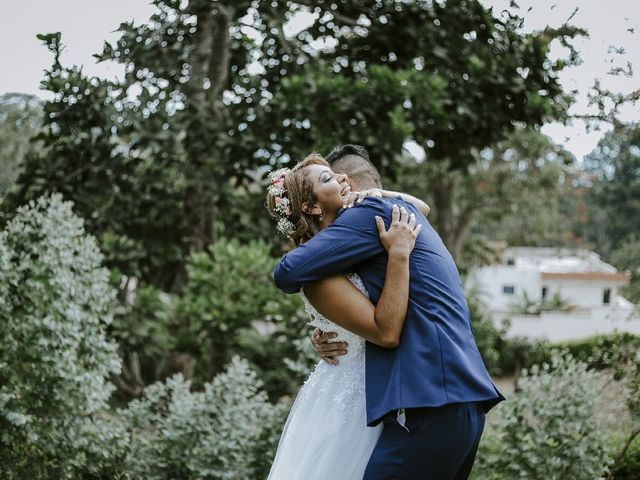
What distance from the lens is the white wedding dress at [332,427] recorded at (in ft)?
8.18

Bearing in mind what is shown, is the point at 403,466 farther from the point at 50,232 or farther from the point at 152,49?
the point at 152,49

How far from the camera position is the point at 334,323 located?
8.23ft

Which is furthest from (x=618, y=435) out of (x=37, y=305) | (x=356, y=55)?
(x=37, y=305)

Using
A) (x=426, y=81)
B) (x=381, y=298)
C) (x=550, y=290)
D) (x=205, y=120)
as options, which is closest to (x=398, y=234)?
(x=381, y=298)

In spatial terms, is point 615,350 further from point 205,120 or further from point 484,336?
point 484,336

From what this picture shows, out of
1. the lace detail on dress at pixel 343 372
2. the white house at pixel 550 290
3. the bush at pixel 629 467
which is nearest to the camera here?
the lace detail on dress at pixel 343 372

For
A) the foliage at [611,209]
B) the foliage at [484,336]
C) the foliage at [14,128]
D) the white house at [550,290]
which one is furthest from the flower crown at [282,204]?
the foliage at [611,209]

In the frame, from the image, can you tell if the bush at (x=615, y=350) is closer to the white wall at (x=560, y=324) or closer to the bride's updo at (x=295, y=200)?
the bride's updo at (x=295, y=200)

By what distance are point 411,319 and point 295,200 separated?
0.54 m

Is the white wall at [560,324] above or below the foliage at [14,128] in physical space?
below

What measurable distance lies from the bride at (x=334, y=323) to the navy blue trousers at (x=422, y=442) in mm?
159

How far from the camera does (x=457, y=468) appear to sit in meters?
2.40

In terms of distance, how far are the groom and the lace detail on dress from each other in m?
0.15

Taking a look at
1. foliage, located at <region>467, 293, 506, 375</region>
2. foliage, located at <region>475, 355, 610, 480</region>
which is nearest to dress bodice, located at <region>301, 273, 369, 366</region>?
foliage, located at <region>475, 355, 610, 480</region>
